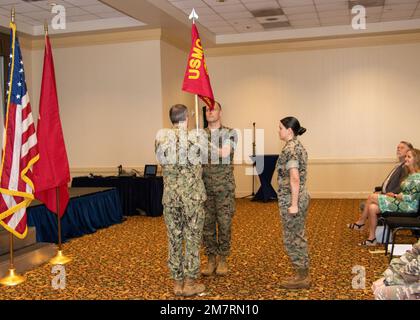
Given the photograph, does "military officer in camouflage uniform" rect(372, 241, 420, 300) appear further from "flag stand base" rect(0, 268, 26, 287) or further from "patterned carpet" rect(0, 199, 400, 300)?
"flag stand base" rect(0, 268, 26, 287)

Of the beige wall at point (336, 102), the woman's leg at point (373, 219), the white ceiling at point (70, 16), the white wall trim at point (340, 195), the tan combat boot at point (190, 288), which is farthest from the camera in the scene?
the white wall trim at point (340, 195)

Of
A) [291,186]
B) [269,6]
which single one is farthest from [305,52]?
[291,186]

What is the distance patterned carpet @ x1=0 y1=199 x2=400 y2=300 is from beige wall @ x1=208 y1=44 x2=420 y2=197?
292 centimetres

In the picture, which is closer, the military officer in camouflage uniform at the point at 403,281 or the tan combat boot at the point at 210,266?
the military officer in camouflage uniform at the point at 403,281

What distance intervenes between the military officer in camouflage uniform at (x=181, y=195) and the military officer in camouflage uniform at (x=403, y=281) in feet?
5.12

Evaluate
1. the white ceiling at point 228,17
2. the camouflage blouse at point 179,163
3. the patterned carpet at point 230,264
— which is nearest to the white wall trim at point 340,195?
the patterned carpet at point 230,264

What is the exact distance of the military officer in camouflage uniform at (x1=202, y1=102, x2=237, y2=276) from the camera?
421 cm

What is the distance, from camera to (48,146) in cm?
492

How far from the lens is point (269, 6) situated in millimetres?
7730

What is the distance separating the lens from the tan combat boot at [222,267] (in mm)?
4465

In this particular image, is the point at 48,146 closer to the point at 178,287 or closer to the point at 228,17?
the point at 178,287

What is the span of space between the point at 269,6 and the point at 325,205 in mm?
3707

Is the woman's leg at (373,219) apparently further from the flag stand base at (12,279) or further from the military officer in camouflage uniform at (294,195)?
the flag stand base at (12,279)

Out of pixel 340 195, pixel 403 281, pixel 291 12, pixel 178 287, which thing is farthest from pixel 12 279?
pixel 340 195
